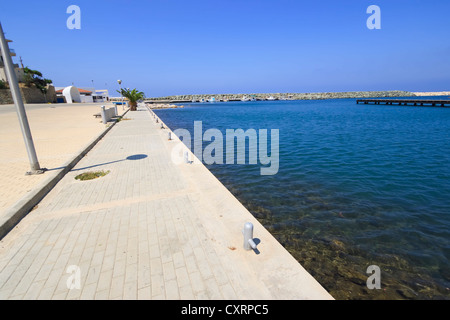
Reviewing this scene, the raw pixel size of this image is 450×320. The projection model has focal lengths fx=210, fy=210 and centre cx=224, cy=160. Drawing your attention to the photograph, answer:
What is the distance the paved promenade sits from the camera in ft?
9.78

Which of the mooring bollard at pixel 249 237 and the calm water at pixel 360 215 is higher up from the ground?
the mooring bollard at pixel 249 237

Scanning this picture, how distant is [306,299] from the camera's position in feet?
9.21

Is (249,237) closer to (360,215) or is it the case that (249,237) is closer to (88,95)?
(360,215)

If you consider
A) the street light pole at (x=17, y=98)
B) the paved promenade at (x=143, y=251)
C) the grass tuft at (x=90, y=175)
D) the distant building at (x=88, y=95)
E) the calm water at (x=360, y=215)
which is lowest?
the calm water at (x=360, y=215)

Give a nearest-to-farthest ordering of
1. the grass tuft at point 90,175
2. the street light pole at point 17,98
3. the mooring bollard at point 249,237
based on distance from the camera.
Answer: the mooring bollard at point 249,237, the street light pole at point 17,98, the grass tuft at point 90,175

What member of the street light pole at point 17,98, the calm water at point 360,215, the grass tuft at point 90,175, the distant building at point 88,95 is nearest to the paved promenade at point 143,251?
the grass tuft at point 90,175

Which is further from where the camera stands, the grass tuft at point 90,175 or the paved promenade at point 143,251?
A: the grass tuft at point 90,175

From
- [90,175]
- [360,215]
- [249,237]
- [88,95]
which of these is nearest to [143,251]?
[249,237]

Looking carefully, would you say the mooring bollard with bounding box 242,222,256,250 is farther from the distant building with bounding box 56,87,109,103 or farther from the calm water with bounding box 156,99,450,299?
the distant building with bounding box 56,87,109,103

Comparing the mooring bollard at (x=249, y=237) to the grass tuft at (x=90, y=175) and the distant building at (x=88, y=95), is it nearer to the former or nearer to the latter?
the grass tuft at (x=90, y=175)

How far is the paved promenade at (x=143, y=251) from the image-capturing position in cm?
298
